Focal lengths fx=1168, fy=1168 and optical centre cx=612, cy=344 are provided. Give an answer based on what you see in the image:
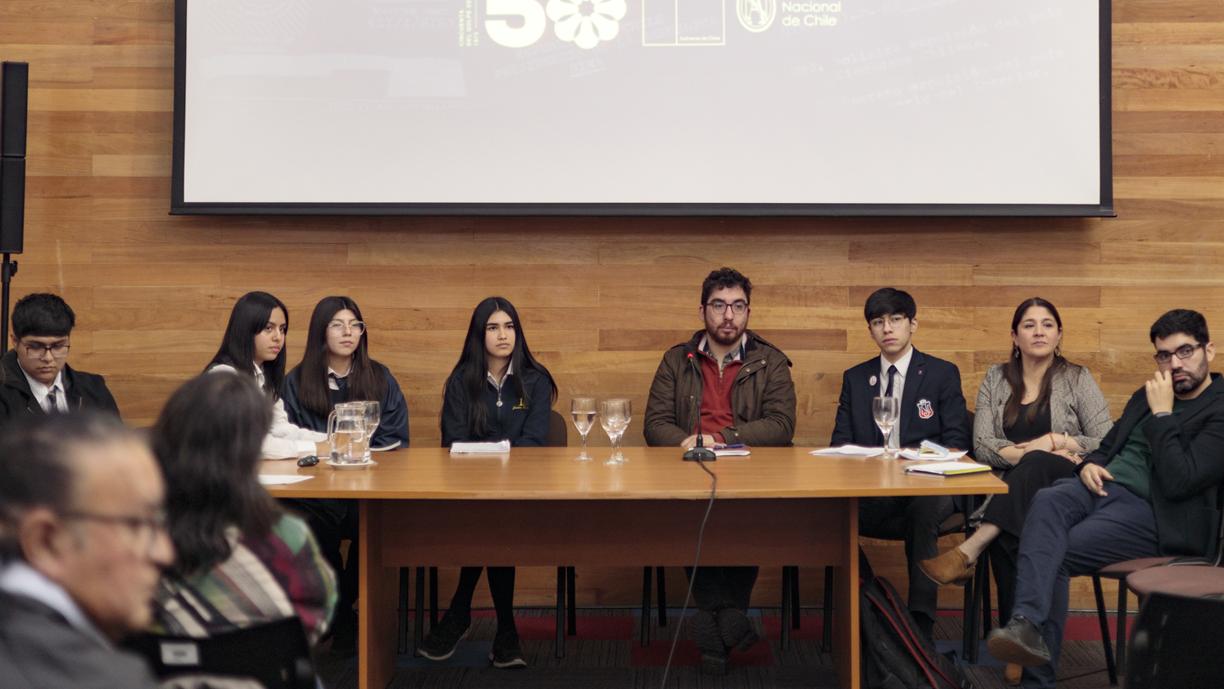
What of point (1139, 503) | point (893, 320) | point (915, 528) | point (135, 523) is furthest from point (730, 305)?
point (135, 523)

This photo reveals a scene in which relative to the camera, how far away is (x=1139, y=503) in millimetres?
3621

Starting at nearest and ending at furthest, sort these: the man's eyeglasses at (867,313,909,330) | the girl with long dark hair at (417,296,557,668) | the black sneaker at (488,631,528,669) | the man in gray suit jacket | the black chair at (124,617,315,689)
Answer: the man in gray suit jacket, the black chair at (124,617,315,689), the black sneaker at (488,631,528,669), the girl with long dark hair at (417,296,557,668), the man's eyeglasses at (867,313,909,330)

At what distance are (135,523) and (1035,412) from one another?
3621 millimetres

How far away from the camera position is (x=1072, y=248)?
4.75m

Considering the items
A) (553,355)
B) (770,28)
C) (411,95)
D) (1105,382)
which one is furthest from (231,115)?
(1105,382)

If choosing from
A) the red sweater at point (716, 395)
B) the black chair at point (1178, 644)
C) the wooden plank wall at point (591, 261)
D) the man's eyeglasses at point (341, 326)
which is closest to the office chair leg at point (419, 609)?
the wooden plank wall at point (591, 261)

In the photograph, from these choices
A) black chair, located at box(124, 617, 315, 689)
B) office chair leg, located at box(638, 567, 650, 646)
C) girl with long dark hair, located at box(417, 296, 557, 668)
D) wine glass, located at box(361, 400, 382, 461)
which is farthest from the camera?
girl with long dark hair, located at box(417, 296, 557, 668)

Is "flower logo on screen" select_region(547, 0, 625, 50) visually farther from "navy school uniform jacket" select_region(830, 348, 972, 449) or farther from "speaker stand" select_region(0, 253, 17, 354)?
"speaker stand" select_region(0, 253, 17, 354)

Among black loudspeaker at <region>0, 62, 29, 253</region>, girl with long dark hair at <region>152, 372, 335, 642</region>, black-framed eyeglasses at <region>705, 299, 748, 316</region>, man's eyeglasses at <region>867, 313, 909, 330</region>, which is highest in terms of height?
black loudspeaker at <region>0, 62, 29, 253</region>

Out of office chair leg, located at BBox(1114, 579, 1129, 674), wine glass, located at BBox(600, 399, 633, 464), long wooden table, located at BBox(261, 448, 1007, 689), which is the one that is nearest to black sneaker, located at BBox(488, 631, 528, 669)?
long wooden table, located at BBox(261, 448, 1007, 689)

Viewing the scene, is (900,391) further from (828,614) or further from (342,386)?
(342,386)

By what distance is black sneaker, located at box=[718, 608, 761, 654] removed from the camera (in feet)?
12.3

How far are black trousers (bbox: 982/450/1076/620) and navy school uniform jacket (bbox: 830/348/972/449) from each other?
357 mm

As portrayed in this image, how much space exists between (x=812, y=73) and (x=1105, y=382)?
1730 millimetres
